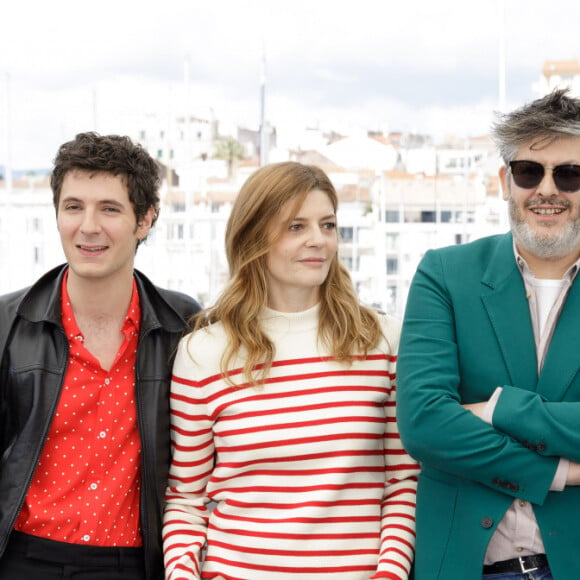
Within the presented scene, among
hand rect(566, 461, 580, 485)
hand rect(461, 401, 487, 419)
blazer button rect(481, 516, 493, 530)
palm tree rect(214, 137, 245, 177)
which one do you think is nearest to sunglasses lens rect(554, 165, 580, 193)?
hand rect(461, 401, 487, 419)

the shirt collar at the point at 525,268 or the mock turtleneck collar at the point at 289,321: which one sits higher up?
the shirt collar at the point at 525,268

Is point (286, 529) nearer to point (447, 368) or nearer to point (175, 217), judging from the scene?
point (447, 368)

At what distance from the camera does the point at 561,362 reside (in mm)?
2162

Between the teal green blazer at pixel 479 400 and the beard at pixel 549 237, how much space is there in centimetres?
8

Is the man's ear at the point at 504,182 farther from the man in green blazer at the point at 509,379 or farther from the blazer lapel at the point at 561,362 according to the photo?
the blazer lapel at the point at 561,362

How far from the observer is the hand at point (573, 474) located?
208cm

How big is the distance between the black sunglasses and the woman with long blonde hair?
0.58 metres

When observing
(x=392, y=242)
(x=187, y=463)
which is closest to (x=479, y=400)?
(x=187, y=463)

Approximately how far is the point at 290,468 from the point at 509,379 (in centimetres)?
64

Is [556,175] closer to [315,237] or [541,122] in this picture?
[541,122]

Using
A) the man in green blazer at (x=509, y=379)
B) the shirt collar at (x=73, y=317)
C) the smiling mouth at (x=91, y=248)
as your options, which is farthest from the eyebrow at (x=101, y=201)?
the man in green blazer at (x=509, y=379)

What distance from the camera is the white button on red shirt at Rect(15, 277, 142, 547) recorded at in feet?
8.02

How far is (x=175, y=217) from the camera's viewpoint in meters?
21.5

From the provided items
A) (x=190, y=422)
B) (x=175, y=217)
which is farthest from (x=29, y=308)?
(x=175, y=217)
